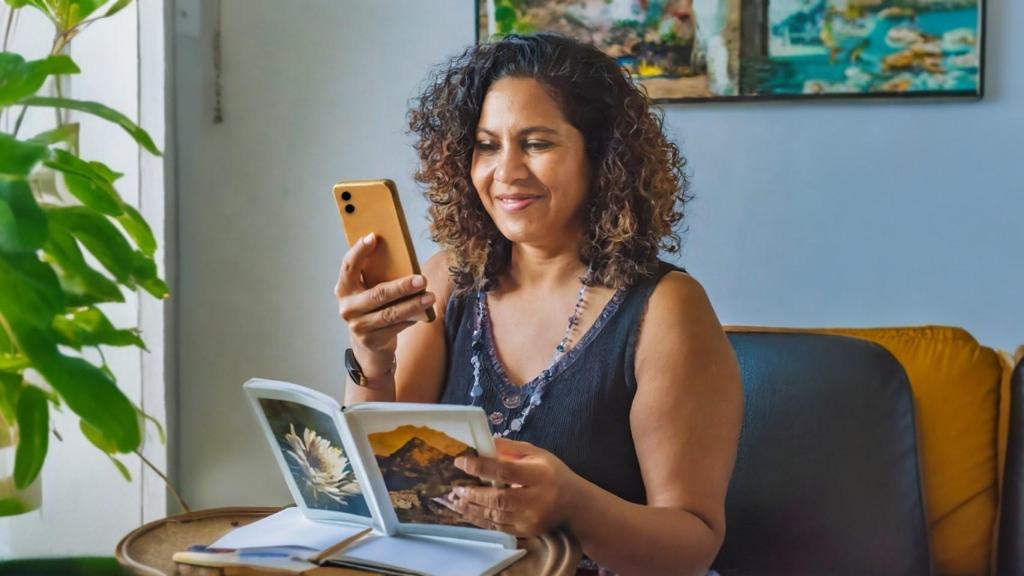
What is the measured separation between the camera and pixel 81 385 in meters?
0.69

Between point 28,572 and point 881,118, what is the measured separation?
6.27ft

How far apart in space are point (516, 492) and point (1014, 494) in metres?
1.02

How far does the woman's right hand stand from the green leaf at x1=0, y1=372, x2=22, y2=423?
620mm

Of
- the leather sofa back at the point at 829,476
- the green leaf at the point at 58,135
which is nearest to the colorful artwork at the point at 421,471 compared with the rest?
the green leaf at the point at 58,135

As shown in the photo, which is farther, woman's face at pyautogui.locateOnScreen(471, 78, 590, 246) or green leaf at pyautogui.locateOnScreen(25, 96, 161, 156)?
woman's face at pyautogui.locateOnScreen(471, 78, 590, 246)

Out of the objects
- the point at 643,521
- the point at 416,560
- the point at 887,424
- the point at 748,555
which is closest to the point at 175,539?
the point at 416,560

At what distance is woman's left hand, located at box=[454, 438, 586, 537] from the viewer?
114 centimetres

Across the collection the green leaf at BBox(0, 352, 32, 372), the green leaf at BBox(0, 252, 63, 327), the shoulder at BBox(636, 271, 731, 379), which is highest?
the green leaf at BBox(0, 252, 63, 327)

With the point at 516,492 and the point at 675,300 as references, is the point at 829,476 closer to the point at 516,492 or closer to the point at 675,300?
the point at 675,300

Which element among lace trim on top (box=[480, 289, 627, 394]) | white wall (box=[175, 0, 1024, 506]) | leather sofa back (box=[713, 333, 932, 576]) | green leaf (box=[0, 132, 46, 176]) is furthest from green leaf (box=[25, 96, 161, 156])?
white wall (box=[175, 0, 1024, 506])

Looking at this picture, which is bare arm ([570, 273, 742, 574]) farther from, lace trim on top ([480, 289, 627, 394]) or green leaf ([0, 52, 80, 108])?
green leaf ([0, 52, 80, 108])

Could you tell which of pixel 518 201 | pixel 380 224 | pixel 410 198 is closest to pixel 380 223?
pixel 380 224

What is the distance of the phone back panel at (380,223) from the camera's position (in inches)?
51.5

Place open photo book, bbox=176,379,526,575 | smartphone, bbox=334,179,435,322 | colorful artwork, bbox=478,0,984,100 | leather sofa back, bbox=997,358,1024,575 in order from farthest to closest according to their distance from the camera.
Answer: colorful artwork, bbox=478,0,984,100
leather sofa back, bbox=997,358,1024,575
smartphone, bbox=334,179,435,322
open photo book, bbox=176,379,526,575
